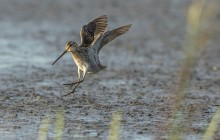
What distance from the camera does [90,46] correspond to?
7.74 m

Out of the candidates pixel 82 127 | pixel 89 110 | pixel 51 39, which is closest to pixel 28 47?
pixel 51 39

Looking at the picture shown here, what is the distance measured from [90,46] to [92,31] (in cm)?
28

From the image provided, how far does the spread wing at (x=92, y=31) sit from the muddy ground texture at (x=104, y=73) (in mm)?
758

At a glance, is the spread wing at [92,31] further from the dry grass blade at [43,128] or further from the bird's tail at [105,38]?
the dry grass blade at [43,128]

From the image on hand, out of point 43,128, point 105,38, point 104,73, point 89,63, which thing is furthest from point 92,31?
point 104,73

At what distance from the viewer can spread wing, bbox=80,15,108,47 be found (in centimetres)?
782

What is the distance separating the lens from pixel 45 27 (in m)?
14.7

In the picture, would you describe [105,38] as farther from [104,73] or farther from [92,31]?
[104,73]

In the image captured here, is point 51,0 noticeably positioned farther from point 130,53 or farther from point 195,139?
point 195,139

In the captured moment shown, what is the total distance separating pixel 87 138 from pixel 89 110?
155 centimetres

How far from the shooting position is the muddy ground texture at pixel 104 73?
687 cm

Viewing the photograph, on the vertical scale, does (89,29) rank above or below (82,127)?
above

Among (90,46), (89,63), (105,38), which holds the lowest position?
(89,63)

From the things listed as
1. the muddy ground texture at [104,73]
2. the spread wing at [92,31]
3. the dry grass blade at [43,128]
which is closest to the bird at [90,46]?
the spread wing at [92,31]
